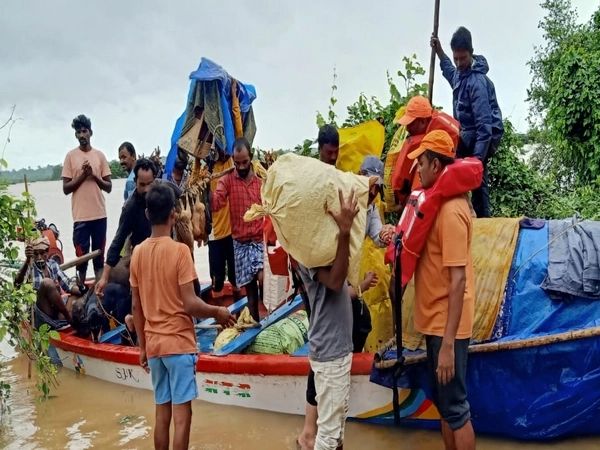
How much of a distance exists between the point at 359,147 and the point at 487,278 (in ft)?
4.35

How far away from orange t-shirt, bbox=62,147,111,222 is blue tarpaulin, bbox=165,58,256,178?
4.00 ft

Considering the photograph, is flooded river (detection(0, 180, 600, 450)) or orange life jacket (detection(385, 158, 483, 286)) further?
flooded river (detection(0, 180, 600, 450))

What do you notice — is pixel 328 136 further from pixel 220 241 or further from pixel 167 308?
pixel 220 241

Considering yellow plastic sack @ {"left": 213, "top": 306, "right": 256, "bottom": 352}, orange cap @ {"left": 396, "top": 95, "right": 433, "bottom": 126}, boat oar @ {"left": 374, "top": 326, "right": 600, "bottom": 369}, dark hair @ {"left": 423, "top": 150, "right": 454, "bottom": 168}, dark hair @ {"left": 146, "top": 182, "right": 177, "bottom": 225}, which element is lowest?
yellow plastic sack @ {"left": 213, "top": 306, "right": 256, "bottom": 352}

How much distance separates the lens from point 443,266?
9.21ft

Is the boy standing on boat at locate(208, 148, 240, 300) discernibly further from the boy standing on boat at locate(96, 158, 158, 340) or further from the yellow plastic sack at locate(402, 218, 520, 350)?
the yellow plastic sack at locate(402, 218, 520, 350)

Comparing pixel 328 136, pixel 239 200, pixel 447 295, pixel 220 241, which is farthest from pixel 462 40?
pixel 220 241

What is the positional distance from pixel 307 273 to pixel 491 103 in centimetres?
272

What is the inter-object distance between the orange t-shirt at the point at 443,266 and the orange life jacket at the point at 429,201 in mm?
38

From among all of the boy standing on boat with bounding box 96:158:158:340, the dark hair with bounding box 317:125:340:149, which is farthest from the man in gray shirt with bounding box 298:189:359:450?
the boy standing on boat with bounding box 96:158:158:340

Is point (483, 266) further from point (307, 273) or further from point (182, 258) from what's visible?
point (182, 258)

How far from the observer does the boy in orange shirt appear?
10.5ft

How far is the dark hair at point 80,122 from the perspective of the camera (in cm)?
670

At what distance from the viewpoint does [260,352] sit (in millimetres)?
4598
